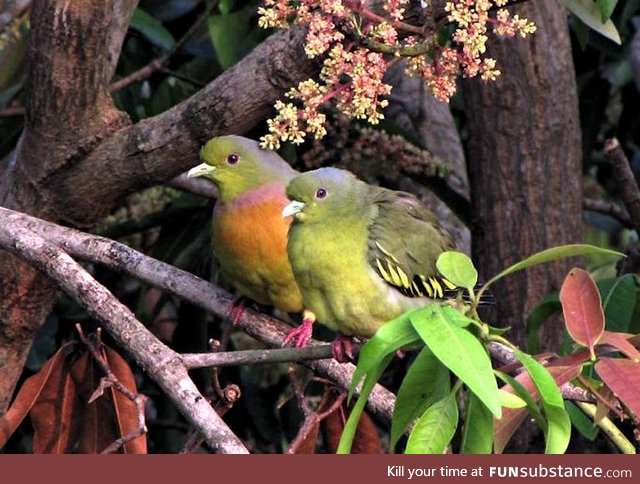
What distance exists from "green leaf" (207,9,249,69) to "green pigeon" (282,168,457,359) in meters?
0.73

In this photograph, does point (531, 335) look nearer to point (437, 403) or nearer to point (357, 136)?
point (357, 136)

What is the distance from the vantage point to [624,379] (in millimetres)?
1608

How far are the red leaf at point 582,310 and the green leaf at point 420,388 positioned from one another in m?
0.19

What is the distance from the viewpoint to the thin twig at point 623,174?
122 inches

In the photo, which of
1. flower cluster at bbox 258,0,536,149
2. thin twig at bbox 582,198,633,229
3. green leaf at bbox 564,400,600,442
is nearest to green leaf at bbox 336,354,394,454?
flower cluster at bbox 258,0,536,149

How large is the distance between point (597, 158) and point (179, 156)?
2307mm

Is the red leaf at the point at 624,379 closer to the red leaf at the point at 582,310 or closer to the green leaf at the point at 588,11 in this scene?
the red leaf at the point at 582,310

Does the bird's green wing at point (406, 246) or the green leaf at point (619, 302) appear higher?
the bird's green wing at point (406, 246)

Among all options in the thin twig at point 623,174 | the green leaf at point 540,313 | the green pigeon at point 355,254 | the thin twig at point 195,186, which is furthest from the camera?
the thin twig at point 195,186

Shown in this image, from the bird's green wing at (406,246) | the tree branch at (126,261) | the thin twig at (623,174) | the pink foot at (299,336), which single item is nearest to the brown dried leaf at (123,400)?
the tree branch at (126,261)

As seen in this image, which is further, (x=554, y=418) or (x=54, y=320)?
(x=54, y=320)
